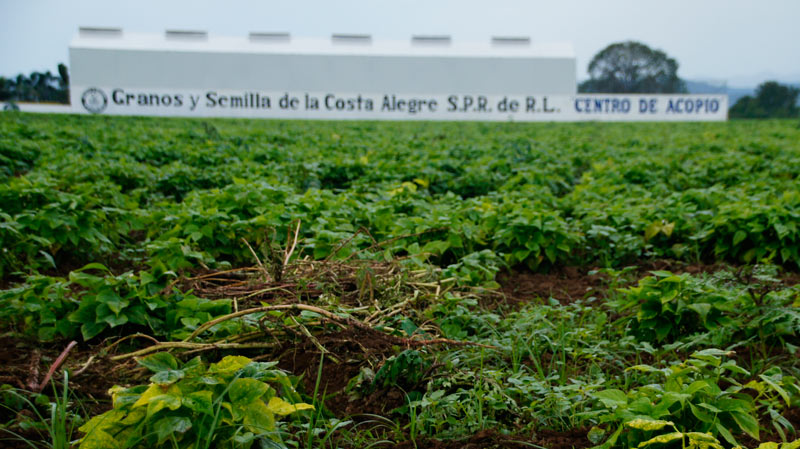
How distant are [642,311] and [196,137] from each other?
34.8ft

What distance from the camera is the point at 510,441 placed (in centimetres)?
204

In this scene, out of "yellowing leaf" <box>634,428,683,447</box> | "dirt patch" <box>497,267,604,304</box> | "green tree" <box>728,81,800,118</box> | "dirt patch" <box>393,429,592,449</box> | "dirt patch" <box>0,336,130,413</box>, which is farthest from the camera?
"green tree" <box>728,81,800,118</box>

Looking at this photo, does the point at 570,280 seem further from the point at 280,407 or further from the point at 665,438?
the point at 280,407

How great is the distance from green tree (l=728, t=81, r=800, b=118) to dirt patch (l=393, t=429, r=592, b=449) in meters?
39.8

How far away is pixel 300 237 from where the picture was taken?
14.6 ft

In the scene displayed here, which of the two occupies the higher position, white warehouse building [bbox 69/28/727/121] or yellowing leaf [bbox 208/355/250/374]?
white warehouse building [bbox 69/28/727/121]

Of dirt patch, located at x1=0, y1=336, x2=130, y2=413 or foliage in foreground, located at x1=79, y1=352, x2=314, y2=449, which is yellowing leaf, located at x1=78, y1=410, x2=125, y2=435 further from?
dirt patch, located at x1=0, y1=336, x2=130, y2=413

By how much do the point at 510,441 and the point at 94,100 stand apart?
3394 cm

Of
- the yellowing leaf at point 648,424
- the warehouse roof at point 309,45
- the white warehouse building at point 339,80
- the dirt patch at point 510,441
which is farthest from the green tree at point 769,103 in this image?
the yellowing leaf at point 648,424

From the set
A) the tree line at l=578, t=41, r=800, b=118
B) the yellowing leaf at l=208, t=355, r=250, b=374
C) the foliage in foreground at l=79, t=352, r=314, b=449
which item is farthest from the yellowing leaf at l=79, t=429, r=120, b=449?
the tree line at l=578, t=41, r=800, b=118

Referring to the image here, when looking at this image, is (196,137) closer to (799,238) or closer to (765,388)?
(799,238)

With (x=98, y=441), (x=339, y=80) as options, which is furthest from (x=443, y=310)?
(x=339, y=80)

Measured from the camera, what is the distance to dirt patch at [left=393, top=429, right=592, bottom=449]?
2047 millimetres

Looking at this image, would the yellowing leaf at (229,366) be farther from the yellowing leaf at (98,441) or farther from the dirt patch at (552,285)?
the dirt patch at (552,285)
